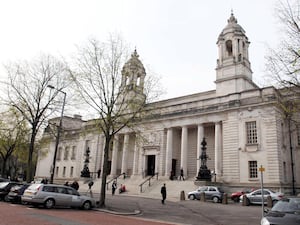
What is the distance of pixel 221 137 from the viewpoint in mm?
34656

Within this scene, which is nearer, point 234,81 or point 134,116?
point 134,116

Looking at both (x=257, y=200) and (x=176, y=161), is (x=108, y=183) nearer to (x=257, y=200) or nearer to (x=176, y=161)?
(x=176, y=161)

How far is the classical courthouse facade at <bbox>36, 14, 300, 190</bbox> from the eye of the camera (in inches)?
1162

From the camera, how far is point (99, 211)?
16062 millimetres

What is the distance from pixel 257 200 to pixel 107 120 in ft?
45.3

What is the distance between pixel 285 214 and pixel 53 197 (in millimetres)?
12094

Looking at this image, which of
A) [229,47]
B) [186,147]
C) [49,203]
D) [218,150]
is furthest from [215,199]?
[229,47]

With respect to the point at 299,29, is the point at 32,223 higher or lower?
lower

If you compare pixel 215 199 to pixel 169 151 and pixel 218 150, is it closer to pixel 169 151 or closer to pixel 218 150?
pixel 218 150

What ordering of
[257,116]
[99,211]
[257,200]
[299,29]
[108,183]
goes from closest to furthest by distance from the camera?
[299,29] < [99,211] < [257,200] < [257,116] < [108,183]

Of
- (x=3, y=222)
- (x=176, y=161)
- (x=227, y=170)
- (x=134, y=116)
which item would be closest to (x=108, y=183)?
(x=176, y=161)

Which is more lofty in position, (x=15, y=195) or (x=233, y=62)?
(x=233, y=62)

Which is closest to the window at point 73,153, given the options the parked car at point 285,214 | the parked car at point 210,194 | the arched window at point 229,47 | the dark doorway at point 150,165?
the dark doorway at point 150,165

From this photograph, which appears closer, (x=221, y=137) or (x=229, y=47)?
(x=221, y=137)
